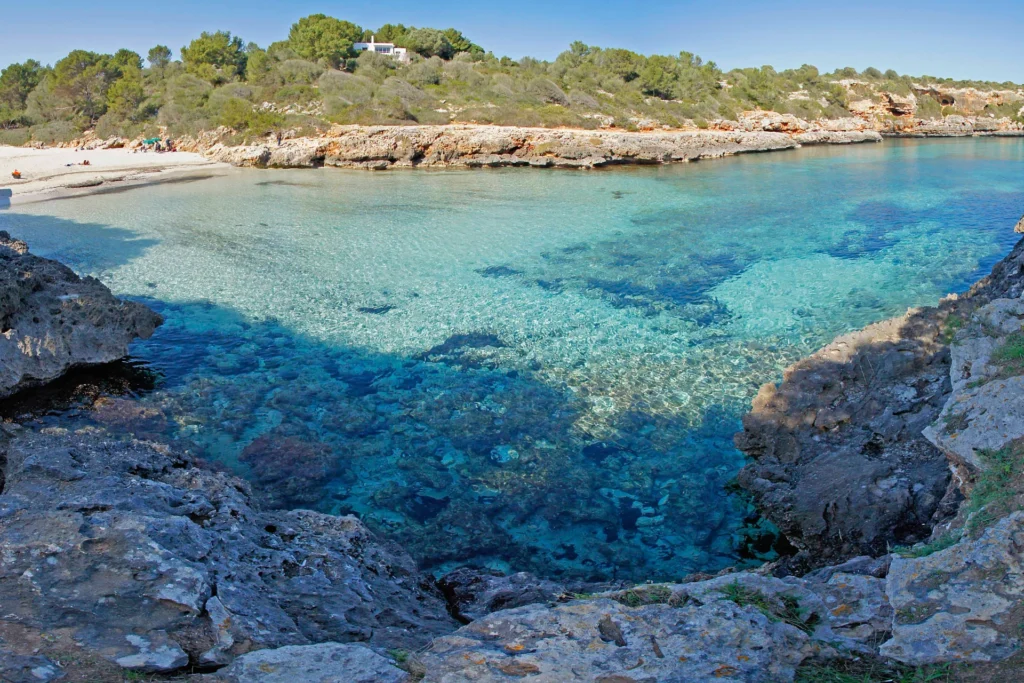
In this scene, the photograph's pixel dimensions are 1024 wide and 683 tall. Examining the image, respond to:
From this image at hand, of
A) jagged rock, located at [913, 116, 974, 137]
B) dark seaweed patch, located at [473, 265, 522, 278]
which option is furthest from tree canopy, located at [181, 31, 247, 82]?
jagged rock, located at [913, 116, 974, 137]

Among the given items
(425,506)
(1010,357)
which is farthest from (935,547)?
(425,506)

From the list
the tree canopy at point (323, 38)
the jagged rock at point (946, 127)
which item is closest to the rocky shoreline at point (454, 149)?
the tree canopy at point (323, 38)

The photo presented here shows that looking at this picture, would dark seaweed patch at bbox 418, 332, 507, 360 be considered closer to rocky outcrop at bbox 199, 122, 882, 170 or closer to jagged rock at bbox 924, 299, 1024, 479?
jagged rock at bbox 924, 299, 1024, 479

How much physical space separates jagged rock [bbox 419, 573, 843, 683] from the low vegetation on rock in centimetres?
3682

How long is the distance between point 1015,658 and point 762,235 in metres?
17.1

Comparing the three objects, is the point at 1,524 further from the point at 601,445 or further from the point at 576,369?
the point at 576,369

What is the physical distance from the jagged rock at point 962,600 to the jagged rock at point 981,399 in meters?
1.07

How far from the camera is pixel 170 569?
3.51 meters

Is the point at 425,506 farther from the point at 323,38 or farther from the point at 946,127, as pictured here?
the point at 946,127

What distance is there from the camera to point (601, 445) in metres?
7.96

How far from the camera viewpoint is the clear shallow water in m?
7.04

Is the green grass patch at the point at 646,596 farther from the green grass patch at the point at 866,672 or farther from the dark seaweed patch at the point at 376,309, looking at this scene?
the dark seaweed patch at the point at 376,309

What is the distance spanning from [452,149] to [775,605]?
34.0 metres

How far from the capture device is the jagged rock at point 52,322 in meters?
8.41
